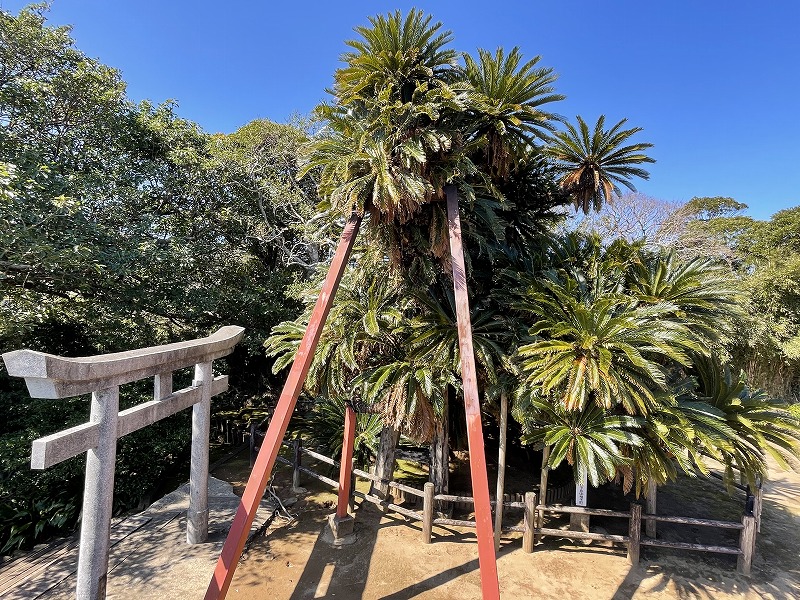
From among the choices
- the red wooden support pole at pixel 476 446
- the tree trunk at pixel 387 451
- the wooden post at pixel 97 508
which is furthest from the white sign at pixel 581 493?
the wooden post at pixel 97 508

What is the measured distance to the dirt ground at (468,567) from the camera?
5.42 metres

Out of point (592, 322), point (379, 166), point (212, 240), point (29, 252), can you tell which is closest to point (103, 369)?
point (29, 252)

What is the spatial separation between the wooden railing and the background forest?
246cm

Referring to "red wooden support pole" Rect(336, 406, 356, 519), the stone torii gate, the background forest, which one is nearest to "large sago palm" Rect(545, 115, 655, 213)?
the background forest

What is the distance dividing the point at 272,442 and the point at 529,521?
4419 mm

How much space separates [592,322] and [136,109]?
10.7m

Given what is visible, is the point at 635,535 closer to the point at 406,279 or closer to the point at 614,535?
the point at 614,535

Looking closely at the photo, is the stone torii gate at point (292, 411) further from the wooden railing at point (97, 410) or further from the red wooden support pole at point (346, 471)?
the red wooden support pole at point (346, 471)

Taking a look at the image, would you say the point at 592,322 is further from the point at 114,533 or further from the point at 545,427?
the point at 114,533

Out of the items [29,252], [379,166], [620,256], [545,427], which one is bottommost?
[545,427]

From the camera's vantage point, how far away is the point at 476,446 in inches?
177

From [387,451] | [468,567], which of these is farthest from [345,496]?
[468,567]

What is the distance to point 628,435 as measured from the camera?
5379mm

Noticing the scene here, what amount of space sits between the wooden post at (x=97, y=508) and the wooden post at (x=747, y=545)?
28.7ft
